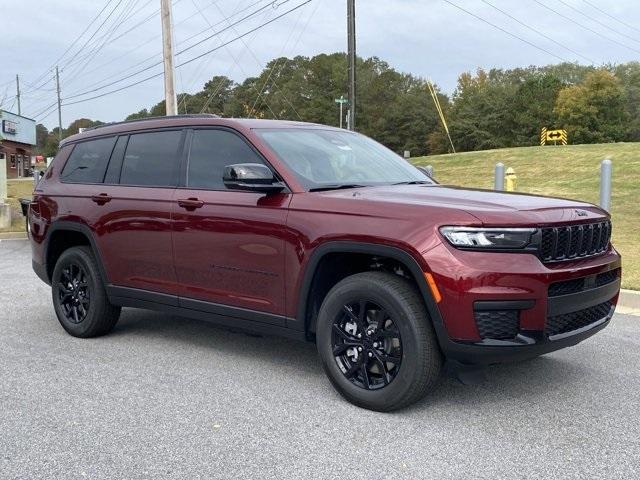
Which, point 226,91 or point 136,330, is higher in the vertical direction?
point 226,91

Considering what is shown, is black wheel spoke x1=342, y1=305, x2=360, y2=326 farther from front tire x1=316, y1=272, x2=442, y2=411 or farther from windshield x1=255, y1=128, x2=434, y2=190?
windshield x1=255, y1=128, x2=434, y2=190

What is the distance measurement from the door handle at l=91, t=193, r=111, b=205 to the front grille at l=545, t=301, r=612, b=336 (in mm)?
3569

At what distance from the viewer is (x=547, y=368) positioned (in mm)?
4781

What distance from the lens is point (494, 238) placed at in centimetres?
354

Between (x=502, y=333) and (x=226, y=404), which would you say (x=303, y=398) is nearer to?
(x=226, y=404)

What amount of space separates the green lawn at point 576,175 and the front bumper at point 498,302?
4390mm

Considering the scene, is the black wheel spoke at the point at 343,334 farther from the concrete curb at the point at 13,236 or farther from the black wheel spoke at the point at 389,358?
the concrete curb at the point at 13,236

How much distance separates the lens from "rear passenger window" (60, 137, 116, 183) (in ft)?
18.9

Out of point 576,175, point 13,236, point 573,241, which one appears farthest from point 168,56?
point 573,241

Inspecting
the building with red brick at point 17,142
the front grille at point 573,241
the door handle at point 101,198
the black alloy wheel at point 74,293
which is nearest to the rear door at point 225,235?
the door handle at point 101,198

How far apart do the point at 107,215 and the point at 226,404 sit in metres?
2.14

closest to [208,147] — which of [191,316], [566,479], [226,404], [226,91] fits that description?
[191,316]

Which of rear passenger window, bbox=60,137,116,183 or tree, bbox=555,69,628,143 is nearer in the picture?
rear passenger window, bbox=60,137,116,183

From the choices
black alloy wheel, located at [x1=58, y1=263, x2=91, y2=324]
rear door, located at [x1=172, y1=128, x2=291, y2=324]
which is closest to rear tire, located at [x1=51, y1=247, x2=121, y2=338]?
black alloy wheel, located at [x1=58, y1=263, x2=91, y2=324]
